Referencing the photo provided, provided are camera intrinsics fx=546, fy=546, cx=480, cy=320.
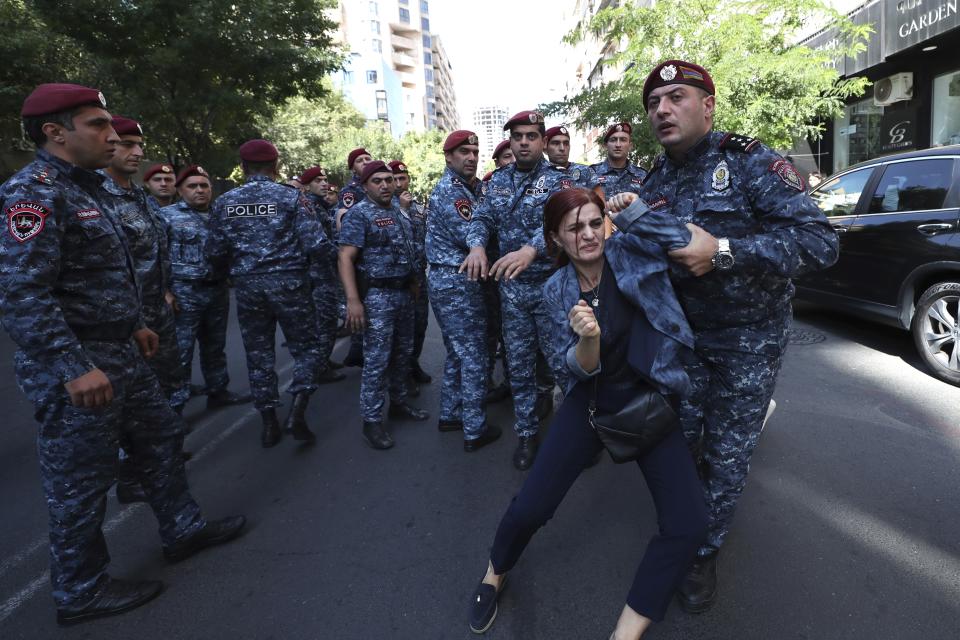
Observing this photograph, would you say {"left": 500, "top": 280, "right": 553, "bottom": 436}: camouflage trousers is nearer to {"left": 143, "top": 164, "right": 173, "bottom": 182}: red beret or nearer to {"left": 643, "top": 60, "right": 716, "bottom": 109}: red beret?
{"left": 643, "top": 60, "right": 716, "bottom": 109}: red beret

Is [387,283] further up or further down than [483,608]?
further up

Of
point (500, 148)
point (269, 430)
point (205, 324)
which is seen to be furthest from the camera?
point (500, 148)

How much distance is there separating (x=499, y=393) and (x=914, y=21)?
997 centimetres

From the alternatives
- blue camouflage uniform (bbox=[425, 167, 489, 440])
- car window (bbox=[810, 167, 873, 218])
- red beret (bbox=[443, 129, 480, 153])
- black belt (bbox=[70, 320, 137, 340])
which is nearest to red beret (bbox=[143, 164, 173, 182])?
red beret (bbox=[443, 129, 480, 153])

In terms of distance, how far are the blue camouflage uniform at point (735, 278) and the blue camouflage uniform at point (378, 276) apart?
214cm

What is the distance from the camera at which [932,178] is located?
14.3 feet

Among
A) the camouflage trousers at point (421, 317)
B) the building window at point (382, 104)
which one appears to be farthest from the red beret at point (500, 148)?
the building window at point (382, 104)

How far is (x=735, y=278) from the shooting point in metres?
1.98

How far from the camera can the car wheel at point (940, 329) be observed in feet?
13.5

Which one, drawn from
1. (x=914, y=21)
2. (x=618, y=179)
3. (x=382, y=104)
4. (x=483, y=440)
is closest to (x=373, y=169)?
(x=483, y=440)

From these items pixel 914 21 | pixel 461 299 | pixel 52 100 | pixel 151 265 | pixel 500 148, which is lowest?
pixel 461 299

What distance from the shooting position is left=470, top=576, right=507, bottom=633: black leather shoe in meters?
2.11

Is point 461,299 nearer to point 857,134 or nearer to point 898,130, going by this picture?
point 898,130

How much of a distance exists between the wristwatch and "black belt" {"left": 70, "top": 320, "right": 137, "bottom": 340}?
2.36 m
